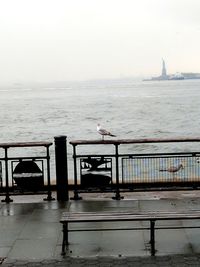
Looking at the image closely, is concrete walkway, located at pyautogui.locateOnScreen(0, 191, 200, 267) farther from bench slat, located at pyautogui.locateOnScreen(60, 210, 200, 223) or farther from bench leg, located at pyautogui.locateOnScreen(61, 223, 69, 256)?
bench slat, located at pyautogui.locateOnScreen(60, 210, 200, 223)

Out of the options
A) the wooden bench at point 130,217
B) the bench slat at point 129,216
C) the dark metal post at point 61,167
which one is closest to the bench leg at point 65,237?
the wooden bench at point 130,217

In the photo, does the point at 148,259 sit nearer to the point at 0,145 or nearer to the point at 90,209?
the point at 90,209

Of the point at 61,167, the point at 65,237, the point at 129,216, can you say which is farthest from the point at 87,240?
the point at 61,167

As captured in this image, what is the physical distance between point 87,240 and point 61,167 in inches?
94.1

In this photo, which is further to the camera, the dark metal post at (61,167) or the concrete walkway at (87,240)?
the dark metal post at (61,167)

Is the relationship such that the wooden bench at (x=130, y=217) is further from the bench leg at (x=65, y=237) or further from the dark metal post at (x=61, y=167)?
the dark metal post at (x=61, y=167)

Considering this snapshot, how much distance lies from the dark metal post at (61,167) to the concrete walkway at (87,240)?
0.20 meters

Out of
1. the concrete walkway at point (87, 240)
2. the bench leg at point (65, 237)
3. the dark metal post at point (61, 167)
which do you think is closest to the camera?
the concrete walkway at point (87, 240)

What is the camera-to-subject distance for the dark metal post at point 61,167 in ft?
29.4

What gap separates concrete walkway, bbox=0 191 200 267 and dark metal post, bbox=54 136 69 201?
0.20 meters

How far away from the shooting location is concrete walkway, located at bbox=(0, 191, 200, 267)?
6.10 m

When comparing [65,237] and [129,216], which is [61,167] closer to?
[65,237]

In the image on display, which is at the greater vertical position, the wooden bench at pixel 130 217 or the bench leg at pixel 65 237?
the wooden bench at pixel 130 217

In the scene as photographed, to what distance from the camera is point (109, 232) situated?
722 centimetres
